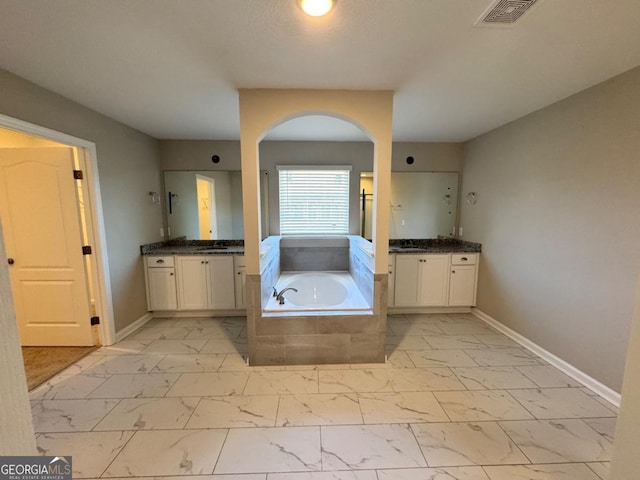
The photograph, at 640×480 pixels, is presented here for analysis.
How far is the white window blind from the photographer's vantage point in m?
3.88

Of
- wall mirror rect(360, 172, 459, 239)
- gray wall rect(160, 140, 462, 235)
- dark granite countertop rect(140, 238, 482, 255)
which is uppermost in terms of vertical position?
gray wall rect(160, 140, 462, 235)

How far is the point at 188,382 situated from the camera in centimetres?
220

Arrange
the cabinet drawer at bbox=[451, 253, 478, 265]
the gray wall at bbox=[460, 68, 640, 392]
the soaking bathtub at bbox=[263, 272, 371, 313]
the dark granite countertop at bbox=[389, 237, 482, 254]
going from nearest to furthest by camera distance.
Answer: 1. the gray wall at bbox=[460, 68, 640, 392]
2. the soaking bathtub at bbox=[263, 272, 371, 313]
3. the cabinet drawer at bbox=[451, 253, 478, 265]
4. the dark granite countertop at bbox=[389, 237, 482, 254]

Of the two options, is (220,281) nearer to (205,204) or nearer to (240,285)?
(240,285)

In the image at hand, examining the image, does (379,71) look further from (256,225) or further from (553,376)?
(553,376)

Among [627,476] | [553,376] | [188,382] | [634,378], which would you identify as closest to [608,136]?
[553,376]

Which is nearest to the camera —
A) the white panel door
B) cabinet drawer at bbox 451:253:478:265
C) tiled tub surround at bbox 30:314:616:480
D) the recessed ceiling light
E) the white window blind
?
the recessed ceiling light

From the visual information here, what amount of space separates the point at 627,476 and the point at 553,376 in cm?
191

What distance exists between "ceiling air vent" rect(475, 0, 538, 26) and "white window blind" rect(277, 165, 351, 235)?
2.49 metres

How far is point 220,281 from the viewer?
Answer: 3.47m

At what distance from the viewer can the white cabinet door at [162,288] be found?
3.42 meters

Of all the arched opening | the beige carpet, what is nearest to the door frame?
the beige carpet

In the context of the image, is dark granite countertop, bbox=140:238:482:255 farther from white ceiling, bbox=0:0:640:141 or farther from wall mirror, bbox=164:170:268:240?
white ceiling, bbox=0:0:640:141

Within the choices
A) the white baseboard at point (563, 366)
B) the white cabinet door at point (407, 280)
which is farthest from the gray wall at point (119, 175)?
the white baseboard at point (563, 366)
